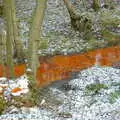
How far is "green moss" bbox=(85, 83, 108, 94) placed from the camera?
10.3 metres

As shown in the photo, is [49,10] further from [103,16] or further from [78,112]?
[78,112]

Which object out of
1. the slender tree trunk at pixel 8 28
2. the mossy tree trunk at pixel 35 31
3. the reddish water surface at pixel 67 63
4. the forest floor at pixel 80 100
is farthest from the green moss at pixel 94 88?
the slender tree trunk at pixel 8 28

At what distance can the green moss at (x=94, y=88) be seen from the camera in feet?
33.8

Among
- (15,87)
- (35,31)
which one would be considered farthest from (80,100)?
(35,31)

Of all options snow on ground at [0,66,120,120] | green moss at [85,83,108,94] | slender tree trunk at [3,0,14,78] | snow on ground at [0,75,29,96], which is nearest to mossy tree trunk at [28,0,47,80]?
snow on ground at [0,75,29,96]

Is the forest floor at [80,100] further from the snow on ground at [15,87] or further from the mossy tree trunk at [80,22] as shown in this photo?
the mossy tree trunk at [80,22]

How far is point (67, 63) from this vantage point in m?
14.1

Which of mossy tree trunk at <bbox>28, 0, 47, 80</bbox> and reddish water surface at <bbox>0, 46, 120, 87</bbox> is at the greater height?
mossy tree trunk at <bbox>28, 0, 47, 80</bbox>

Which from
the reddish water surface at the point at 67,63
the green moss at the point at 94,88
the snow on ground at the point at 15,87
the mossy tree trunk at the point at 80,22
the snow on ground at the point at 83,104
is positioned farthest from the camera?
the mossy tree trunk at the point at 80,22

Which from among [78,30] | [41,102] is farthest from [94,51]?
[41,102]

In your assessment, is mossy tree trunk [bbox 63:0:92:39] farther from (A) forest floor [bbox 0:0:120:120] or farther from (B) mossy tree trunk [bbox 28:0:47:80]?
(B) mossy tree trunk [bbox 28:0:47:80]

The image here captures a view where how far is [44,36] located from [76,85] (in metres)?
6.57

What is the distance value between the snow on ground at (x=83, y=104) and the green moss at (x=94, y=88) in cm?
9

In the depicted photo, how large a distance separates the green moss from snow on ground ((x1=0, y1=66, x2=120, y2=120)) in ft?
0.29
